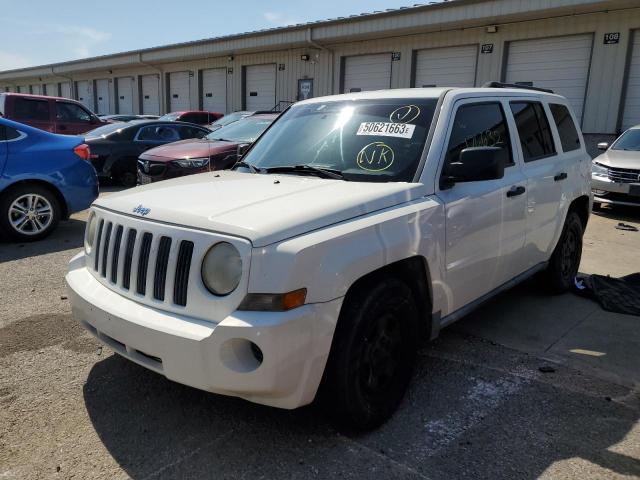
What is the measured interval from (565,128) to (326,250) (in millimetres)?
3591

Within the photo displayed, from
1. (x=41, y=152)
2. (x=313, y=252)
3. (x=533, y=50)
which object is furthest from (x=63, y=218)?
(x=533, y=50)

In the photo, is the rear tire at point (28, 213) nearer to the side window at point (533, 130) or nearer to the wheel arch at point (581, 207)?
the side window at point (533, 130)

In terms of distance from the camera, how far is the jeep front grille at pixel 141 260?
8.11 feet

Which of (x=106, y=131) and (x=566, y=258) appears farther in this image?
(x=106, y=131)

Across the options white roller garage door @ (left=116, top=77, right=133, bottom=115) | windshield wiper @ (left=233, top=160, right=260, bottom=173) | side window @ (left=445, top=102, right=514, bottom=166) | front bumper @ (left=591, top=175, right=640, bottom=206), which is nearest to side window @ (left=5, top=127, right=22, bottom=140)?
windshield wiper @ (left=233, top=160, right=260, bottom=173)

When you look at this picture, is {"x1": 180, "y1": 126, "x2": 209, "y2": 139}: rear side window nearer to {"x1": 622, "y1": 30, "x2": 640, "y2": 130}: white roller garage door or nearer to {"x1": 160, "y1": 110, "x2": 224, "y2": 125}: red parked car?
{"x1": 160, "y1": 110, "x2": 224, "y2": 125}: red parked car

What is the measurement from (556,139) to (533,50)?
11404 mm

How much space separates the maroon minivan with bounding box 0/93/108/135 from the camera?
1269 cm

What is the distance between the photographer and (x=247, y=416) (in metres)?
2.94

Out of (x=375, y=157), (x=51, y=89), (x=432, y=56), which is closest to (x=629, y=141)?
(x=432, y=56)

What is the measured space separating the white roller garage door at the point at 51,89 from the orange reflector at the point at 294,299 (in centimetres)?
4151

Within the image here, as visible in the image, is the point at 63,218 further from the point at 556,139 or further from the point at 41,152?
the point at 556,139

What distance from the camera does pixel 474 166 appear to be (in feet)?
10.1

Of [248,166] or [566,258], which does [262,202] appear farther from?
[566,258]
